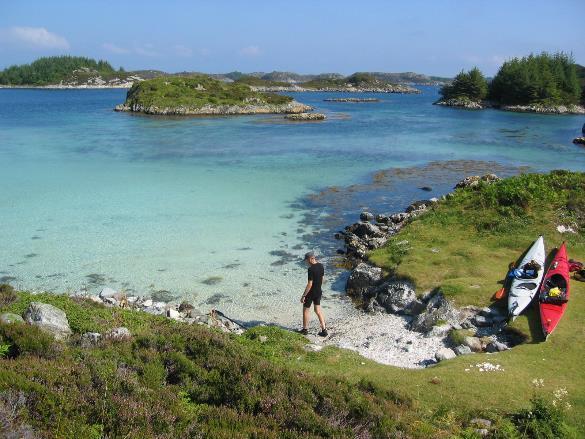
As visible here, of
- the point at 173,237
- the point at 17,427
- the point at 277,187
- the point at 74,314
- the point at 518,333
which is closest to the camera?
the point at 17,427

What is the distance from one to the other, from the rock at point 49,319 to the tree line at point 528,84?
145 metres

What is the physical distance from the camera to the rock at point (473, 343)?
13664 millimetres

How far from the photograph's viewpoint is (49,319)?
11.6m

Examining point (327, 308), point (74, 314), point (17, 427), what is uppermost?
point (17, 427)

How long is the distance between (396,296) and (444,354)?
4.84m

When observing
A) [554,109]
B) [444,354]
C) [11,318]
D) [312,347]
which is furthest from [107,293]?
[554,109]

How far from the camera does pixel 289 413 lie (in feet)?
24.8

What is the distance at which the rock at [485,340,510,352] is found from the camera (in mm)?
13422

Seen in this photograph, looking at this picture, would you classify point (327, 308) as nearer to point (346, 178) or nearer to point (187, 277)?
point (187, 277)

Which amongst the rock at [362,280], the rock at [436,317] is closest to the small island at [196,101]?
the rock at [362,280]

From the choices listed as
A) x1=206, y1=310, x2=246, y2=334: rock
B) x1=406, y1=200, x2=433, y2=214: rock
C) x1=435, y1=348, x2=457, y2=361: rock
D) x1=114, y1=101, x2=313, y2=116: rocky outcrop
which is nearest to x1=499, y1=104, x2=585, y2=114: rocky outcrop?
x1=114, y1=101, x2=313, y2=116: rocky outcrop

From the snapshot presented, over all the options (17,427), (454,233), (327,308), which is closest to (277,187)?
(454,233)

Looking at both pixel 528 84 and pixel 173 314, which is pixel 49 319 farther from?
pixel 528 84

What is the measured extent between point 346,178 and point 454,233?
19.7m
